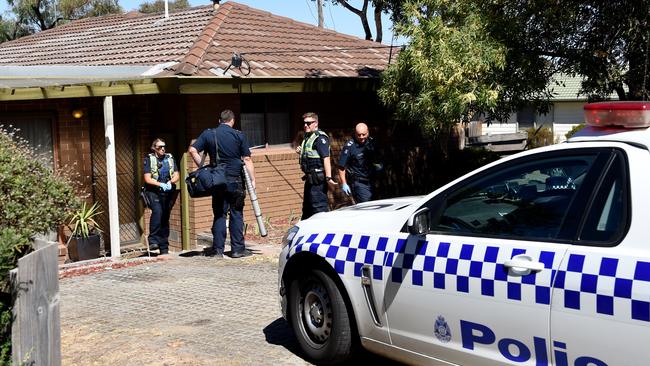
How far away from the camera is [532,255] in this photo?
3.93 metres

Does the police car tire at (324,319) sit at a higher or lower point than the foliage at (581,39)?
lower

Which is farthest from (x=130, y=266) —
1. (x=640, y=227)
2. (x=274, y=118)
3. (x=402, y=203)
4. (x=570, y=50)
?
(x=640, y=227)

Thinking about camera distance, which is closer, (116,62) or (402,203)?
(402,203)

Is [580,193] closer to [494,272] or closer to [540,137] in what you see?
[494,272]

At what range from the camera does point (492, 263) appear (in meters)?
4.09

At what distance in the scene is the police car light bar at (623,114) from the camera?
392cm

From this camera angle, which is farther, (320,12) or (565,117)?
(565,117)

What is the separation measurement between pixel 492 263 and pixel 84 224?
8032 millimetres

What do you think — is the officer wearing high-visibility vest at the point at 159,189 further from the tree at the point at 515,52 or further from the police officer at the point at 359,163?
the tree at the point at 515,52

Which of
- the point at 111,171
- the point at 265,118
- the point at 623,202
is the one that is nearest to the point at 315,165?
the point at 111,171

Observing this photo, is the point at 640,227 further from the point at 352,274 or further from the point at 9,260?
the point at 9,260

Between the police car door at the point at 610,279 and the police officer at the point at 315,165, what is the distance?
6.11 metres

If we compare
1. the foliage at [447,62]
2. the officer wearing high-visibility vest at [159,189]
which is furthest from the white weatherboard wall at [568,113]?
the officer wearing high-visibility vest at [159,189]

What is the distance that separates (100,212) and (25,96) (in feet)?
7.50
